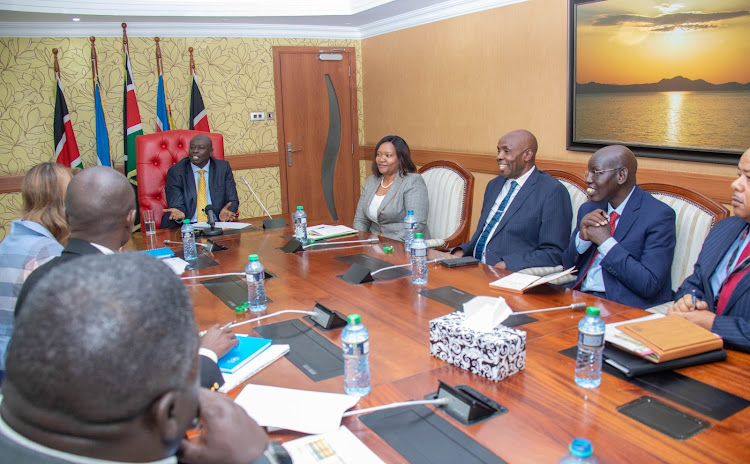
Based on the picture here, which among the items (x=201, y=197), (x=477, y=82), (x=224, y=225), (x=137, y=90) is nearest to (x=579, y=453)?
(x=224, y=225)

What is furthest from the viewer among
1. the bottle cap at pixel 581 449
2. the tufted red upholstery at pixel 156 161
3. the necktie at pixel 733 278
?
the tufted red upholstery at pixel 156 161

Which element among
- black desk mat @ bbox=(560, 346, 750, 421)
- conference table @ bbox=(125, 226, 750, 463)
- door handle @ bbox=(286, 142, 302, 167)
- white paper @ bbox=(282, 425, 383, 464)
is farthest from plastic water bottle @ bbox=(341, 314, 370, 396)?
door handle @ bbox=(286, 142, 302, 167)

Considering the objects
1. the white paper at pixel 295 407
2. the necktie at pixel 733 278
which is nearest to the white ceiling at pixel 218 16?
A: the necktie at pixel 733 278

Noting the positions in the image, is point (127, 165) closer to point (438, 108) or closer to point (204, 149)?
point (204, 149)

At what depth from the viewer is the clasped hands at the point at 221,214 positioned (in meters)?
3.76

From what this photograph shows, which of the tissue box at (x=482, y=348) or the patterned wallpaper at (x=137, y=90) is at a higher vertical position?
the patterned wallpaper at (x=137, y=90)

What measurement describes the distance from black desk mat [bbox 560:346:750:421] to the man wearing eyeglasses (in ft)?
3.00

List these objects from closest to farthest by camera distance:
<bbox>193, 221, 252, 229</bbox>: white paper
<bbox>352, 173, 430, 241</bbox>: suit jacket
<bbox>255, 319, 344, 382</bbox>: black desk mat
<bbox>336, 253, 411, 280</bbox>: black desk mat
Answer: <bbox>255, 319, 344, 382</bbox>: black desk mat → <bbox>336, 253, 411, 280</bbox>: black desk mat → <bbox>193, 221, 252, 229</bbox>: white paper → <bbox>352, 173, 430, 241</bbox>: suit jacket

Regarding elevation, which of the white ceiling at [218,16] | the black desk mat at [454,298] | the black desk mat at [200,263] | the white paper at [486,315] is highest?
the white ceiling at [218,16]

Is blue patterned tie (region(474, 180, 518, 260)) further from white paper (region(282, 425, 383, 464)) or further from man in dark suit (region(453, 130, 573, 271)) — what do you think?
white paper (region(282, 425, 383, 464))

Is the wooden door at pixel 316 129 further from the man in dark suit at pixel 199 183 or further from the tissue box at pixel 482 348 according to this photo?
the tissue box at pixel 482 348

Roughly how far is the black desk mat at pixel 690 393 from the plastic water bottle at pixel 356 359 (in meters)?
0.61

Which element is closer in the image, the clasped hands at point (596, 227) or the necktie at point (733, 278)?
the necktie at point (733, 278)

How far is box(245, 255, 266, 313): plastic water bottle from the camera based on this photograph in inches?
80.1
